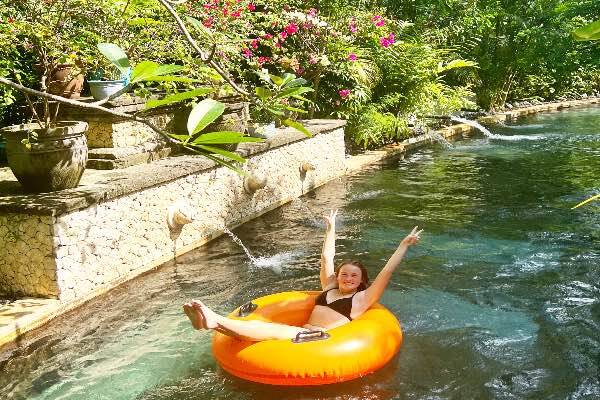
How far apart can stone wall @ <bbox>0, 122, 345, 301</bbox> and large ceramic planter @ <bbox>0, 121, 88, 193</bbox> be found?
0.93 ft

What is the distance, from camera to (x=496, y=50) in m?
18.9

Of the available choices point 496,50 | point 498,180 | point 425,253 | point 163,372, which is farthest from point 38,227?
point 496,50

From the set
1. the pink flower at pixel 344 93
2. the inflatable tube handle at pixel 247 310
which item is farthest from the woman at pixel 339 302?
the pink flower at pixel 344 93

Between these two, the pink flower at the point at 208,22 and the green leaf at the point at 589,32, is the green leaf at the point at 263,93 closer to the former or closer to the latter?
the green leaf at the point at 589,32

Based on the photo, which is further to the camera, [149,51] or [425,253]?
[149,51]

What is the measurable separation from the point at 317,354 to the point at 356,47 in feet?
30.0

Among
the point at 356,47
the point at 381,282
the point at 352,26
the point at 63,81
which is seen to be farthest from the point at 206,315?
the point at 356,47

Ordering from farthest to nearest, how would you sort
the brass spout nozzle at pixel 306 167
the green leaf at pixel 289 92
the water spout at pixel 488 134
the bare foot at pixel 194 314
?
the water spout at pixel 488 134
the brass spout nozzle at pixel 306 167
the bare foot at pixel 194 314
the green leaf at pixel 289 92

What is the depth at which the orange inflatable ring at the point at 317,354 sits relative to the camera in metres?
3.91

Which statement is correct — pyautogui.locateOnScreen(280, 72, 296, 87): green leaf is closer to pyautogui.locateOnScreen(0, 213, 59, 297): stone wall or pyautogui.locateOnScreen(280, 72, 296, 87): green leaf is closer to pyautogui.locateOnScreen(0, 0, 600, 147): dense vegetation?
pyautogui.locateOnScreen(0, 0, 600, 147): dense vegetation

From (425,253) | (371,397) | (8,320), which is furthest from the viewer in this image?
(425,253)

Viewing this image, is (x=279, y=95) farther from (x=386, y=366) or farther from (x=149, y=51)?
(x=149, y=51)

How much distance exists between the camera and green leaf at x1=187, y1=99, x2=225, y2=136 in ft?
2.93

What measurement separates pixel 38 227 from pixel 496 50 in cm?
1663
